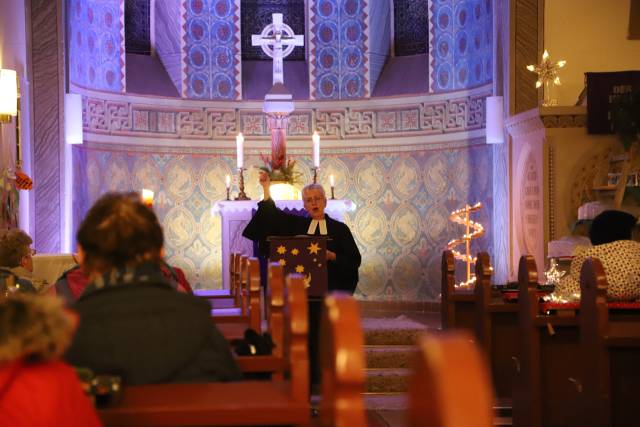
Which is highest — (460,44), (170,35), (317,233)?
(170,35)

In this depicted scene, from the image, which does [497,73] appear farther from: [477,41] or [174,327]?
[174,327]

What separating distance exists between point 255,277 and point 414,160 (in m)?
7.92

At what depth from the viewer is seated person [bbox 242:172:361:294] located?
6949 mm

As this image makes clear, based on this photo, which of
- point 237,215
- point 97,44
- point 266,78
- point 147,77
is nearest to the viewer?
point 237,215

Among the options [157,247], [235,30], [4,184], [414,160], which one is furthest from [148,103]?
[157,247]

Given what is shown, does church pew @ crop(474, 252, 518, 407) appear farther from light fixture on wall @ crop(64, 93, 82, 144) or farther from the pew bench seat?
light fixture on wall @ crop(64, 93, 82, 144)

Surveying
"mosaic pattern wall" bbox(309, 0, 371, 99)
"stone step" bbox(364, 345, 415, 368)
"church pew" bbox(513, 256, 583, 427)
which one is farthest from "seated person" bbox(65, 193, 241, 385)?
"mosaic pattern wall" bbox(309, 0, 371, 99)

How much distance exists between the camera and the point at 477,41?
11.5m

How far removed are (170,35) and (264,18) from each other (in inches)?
49.0

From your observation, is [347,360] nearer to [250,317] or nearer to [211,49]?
[250,317]

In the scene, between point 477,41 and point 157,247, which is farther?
point 477,41

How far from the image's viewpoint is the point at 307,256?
20.0 feet

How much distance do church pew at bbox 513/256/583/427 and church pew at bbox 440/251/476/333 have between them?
1389mm

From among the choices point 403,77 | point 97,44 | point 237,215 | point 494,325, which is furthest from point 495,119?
point 494,325
